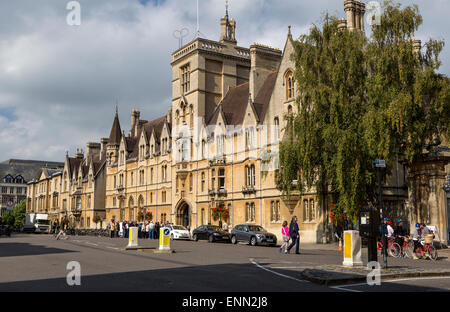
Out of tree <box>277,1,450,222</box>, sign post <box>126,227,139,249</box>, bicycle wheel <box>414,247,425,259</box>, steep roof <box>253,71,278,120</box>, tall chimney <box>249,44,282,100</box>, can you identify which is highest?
tall chimney <box>249,44,282,100</box>

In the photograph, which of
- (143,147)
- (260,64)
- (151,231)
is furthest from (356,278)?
(143,147)

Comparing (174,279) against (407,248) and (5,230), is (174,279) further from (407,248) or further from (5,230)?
(5,230)

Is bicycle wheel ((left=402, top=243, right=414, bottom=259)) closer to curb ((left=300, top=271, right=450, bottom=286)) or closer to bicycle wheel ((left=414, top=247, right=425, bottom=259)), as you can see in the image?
bicycle wheel ((left=414, top=247, right=425, bottom=259))

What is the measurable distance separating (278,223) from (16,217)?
96013mm

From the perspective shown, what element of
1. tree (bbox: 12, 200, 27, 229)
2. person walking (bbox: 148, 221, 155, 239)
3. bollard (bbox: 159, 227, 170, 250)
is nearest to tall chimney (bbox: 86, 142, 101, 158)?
tree (bbox: 12, 200, 27, 229)

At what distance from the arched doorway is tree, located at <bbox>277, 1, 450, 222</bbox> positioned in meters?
27.4

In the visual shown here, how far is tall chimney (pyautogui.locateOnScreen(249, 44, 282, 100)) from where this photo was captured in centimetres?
4594

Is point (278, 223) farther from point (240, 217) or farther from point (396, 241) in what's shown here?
point (396, 241)

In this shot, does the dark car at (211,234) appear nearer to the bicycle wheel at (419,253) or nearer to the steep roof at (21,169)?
the bicycle wheel at (419,253)

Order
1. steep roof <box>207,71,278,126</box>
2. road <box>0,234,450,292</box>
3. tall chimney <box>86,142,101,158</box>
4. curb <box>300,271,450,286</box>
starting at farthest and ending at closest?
tall chimney <box>86,142,101,158</box>
steep roof <box>207,71,278,126</box>
curb <box>300,271,450,286</box>
road <box>0,234,450,292</box>

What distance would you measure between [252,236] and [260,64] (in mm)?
19906

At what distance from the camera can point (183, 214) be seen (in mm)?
54094
